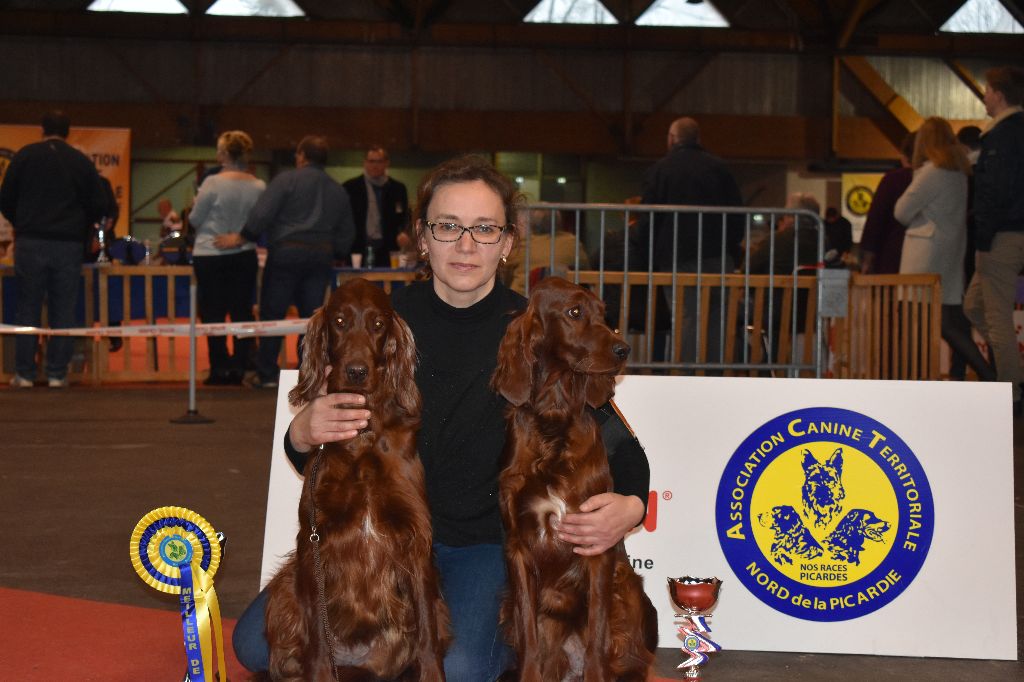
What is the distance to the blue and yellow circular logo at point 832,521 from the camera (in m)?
3.30

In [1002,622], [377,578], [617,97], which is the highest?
[617,97]

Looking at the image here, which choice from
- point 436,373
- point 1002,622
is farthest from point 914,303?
point 436,373

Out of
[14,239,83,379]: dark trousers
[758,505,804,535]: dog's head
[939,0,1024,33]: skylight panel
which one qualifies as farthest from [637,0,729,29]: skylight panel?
[758,505,804,535]: dog's head

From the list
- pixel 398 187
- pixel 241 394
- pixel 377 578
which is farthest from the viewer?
pixel 398 187

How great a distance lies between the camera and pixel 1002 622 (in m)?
3.28

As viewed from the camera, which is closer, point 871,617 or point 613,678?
point 613,678

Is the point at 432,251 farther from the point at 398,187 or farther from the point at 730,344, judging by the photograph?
the point at 398,187

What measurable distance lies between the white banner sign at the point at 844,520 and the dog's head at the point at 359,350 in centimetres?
79

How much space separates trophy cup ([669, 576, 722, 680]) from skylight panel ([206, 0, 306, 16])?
16.9m

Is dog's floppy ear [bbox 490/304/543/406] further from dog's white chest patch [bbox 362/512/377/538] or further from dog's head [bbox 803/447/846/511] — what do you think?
dog's head [bbox 803/447/846/511]

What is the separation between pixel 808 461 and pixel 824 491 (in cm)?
9

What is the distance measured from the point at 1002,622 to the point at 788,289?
321 centimetres

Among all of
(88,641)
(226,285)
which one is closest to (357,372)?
(88,641)

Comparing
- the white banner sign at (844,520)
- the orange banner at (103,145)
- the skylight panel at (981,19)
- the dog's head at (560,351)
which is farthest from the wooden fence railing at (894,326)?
the skylight panel at (981,19)
